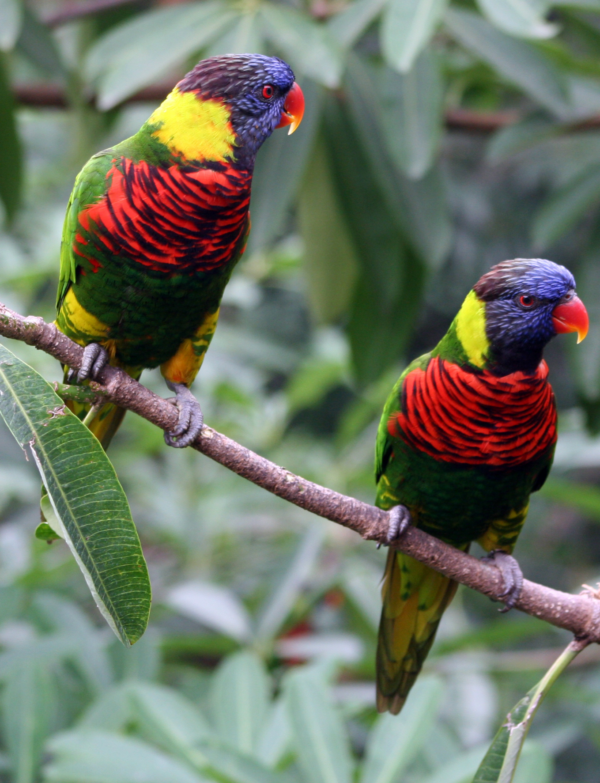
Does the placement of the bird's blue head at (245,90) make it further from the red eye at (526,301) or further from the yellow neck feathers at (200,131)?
the red eye at (526,301)

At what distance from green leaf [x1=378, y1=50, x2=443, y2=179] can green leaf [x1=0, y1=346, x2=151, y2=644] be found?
1610 millimetres

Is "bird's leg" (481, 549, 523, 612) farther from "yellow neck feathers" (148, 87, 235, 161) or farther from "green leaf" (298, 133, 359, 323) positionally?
"green leaf" (298, 133, 359, 323)

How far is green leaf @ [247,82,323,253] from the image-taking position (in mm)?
2695

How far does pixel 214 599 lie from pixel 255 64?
2.12 meters

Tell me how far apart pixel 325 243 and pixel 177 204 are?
153cm

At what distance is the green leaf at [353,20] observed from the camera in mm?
2561

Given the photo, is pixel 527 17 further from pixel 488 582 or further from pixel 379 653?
pixel 379 653

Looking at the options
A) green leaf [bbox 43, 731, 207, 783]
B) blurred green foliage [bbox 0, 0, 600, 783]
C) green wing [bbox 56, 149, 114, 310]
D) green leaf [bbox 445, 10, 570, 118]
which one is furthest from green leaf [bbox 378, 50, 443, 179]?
green leaf [bbox 43, 731, 207, 783]

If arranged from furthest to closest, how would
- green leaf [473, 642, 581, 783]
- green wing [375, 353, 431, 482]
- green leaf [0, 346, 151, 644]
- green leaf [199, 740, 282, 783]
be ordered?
green leaf [199, 740, 282, 783]
green wing [375, 353, 431, 482]
green leaf [473, 642, 581, 783]
green leaf [0, 346, 151, 644]

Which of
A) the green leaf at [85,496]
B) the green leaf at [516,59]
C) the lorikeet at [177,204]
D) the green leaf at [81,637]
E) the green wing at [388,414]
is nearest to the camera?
the green leaf at [85,496]

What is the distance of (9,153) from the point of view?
287 cm

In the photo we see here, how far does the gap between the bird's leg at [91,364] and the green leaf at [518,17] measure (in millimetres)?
1465

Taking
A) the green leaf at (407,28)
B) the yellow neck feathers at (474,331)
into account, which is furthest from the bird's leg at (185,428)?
the green leaf at (407,28)

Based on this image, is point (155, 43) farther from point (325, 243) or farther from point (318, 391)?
point (318, 391)
